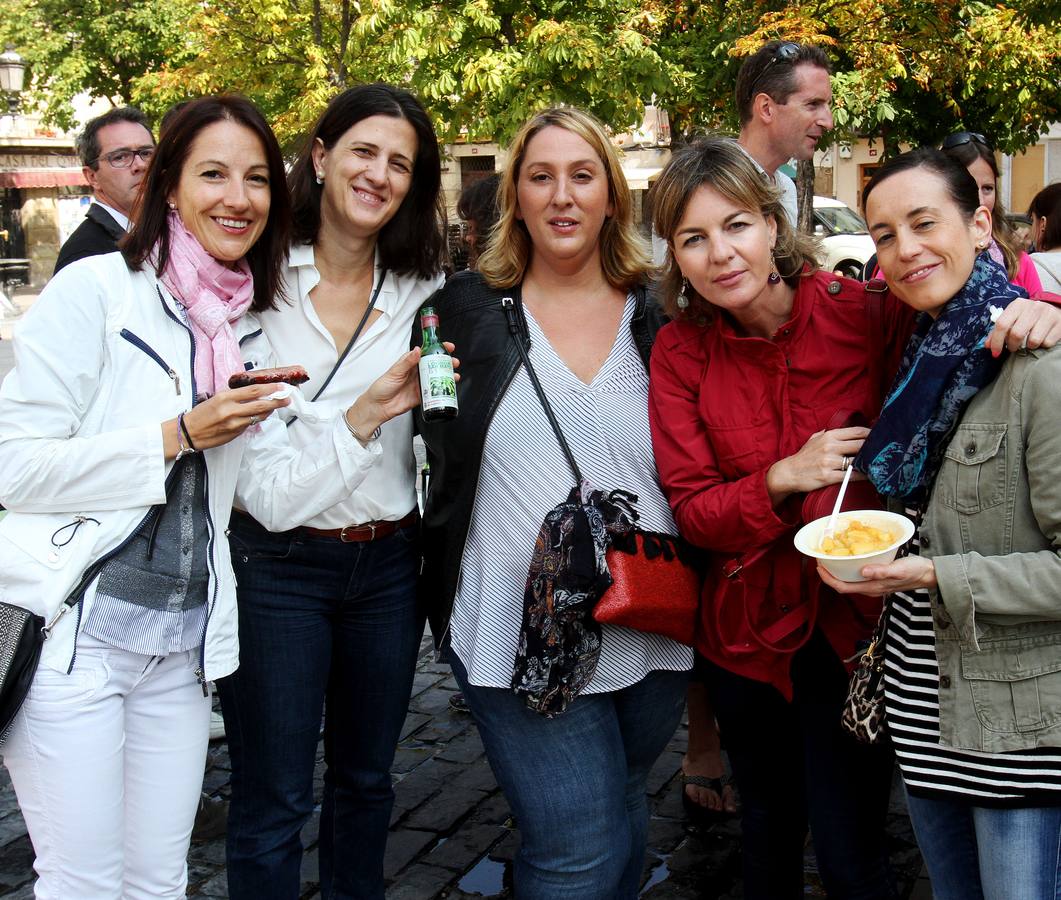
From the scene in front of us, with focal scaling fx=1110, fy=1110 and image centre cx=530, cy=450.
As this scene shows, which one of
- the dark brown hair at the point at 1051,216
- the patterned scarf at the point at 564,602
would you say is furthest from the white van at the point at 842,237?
the patterned scarf at the point at 564,602

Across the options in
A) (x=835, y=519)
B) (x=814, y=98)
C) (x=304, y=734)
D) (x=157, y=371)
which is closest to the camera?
(x=835, y=519)

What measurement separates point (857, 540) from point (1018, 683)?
41cm

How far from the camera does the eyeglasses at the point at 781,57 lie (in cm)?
497

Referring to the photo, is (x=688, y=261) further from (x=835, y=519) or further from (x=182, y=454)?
(x=182, y=454)

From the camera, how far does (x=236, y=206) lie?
8.89ft

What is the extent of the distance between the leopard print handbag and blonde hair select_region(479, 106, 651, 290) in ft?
3.83

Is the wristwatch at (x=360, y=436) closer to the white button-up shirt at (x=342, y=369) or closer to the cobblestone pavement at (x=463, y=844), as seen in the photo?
the white button-up shirt at (x=342, y=369)

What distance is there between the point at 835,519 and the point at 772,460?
0.40m

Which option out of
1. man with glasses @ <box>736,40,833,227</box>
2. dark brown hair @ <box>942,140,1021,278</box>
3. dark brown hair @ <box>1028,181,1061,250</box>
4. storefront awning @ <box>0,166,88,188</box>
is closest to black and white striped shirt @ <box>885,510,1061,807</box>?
dark brown hair @ <box>942,140,1021,278</box>

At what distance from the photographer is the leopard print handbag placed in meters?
2.43

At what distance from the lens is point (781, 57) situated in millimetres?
4996

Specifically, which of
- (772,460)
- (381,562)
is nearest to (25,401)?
(381,562)

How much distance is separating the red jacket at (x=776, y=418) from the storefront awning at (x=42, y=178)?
106 feet

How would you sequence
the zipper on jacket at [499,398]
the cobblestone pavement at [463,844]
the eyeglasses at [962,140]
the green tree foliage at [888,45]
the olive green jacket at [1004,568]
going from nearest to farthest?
the olive green jacket at [1004,568] → the zipper on jacket at [499,398] → the cobblestone pavement at [463,844] → the eyeglasses at [962,140] → the green tree foliage at [888,45]
